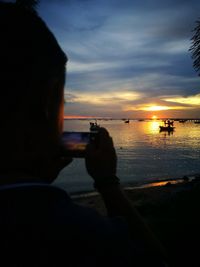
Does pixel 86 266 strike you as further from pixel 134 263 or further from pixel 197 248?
pixel 197 248

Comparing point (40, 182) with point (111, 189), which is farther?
point (111, 189)

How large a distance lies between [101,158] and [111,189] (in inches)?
5.6

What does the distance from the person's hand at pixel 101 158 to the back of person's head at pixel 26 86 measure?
0.86 ft

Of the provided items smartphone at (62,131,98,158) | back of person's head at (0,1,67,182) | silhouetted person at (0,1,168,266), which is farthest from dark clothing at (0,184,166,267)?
smartphone at (62,131,98,158)

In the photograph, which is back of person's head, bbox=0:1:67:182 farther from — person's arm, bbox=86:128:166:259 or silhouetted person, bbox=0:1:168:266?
person's arm, bbox=86:128:166:259

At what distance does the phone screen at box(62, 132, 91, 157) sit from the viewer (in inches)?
53.9

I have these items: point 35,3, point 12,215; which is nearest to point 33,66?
point 12,215

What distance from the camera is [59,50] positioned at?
1.17 metres

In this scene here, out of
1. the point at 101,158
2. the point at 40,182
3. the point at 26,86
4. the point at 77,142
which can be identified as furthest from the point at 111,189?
the point at 26,86

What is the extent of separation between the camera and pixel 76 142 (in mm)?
1456

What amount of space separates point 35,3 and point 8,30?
33.3 feet

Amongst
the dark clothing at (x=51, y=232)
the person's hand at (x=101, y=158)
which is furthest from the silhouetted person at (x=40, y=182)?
the person's hand at (x=101, y=158)

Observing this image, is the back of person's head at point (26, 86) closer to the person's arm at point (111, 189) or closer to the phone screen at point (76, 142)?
the phone screen at point (76, 142)

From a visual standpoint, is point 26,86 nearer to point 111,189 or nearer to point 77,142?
point 77,142
